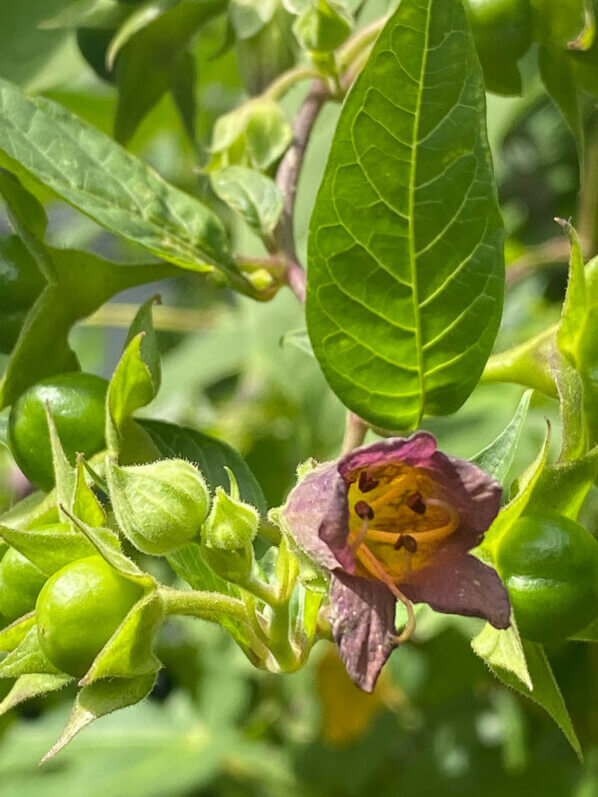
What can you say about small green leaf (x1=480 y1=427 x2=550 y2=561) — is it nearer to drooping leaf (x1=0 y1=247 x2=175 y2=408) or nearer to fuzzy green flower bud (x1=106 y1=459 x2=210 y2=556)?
fuzzy green flower bud (x1=106 y1=459 x2=210 y2=556)

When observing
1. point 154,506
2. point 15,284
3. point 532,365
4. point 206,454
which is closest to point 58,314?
point 15,284

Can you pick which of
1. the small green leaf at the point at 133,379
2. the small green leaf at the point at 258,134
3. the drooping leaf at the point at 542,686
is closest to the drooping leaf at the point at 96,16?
the small green leaf at the point at 258,134

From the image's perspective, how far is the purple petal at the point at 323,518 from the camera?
0.63 metres

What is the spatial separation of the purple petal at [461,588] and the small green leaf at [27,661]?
9.0 inches

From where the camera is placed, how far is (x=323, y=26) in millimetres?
1017

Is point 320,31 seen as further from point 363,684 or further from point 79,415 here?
point 363,684

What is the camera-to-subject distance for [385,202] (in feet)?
2.40

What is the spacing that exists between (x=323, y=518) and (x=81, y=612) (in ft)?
0.52

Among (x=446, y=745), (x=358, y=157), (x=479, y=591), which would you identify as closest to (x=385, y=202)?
(x=358, y=157)

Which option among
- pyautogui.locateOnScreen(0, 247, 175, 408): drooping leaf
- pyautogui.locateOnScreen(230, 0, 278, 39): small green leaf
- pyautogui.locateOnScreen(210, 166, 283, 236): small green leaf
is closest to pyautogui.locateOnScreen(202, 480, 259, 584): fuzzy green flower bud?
pyautogui.locateOnScreen(0, 247, 175, 408): drooping leaf

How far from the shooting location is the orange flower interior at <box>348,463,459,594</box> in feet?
2.22

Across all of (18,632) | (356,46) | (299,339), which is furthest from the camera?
(356,46)

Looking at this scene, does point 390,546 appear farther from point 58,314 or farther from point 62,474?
point 58,314

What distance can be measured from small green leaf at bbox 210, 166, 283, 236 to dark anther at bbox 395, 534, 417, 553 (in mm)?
409
